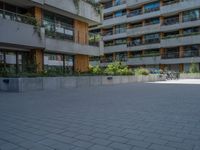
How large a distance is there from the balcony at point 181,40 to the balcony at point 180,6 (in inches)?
195

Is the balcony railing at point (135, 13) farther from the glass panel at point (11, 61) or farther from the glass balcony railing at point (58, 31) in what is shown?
the glass panel at point (11, 61)

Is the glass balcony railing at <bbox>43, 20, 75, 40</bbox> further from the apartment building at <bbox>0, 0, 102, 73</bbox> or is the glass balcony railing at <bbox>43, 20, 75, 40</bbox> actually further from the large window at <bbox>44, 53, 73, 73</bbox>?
the large window at <bbox>44, 53, 73, 73</bbox>

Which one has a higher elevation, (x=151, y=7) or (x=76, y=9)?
(x=151, y=7)

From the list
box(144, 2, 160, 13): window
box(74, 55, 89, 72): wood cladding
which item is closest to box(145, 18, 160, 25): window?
box(144, 2, 160, 13): window

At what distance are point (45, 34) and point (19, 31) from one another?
2.97m

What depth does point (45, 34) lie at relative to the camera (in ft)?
58.3

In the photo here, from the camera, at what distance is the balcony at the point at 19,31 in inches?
558

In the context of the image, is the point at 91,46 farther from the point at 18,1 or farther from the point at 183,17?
the point at 183,17

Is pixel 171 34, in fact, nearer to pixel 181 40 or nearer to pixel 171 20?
pixel 171 20

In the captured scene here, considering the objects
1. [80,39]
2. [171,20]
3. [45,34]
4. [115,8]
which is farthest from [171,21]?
[45,34]

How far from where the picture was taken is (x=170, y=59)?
134 feet

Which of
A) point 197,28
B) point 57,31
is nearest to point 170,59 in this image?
point 197,28

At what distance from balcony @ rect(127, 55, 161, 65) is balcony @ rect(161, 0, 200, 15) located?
8558mm

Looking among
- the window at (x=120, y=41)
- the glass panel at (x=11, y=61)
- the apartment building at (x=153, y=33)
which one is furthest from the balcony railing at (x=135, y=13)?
the glass panel at (x=11, y=61)
